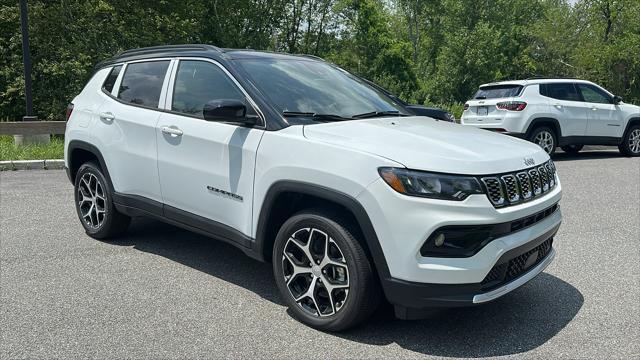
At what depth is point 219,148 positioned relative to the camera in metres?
3.99

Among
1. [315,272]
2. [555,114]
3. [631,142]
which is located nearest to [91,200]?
[315,272]

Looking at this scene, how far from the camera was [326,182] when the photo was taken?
3.31 meters

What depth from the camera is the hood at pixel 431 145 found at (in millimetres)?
3100

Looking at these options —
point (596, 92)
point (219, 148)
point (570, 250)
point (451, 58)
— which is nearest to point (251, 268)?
point (219, 148)

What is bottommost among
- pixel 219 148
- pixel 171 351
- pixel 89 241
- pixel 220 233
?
pixel 89 241

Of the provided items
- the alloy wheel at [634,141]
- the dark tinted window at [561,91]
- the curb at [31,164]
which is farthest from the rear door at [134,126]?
the alloy wheel at [634,141]

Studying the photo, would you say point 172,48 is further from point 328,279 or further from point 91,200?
point 328,279

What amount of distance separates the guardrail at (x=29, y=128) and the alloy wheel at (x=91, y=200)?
20.5 feet

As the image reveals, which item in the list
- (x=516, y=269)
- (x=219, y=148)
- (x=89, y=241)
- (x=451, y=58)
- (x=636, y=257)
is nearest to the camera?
(x=516, y=269)

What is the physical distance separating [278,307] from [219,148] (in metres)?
1.22

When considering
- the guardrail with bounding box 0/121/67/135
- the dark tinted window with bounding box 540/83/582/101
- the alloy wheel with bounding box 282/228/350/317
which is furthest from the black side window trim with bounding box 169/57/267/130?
the dark tinted window with bounding box 540/83/582/101

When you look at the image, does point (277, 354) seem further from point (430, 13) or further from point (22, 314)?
point (430, 13)

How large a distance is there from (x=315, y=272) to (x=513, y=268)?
1.23m

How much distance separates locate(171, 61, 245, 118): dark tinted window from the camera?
416cm
